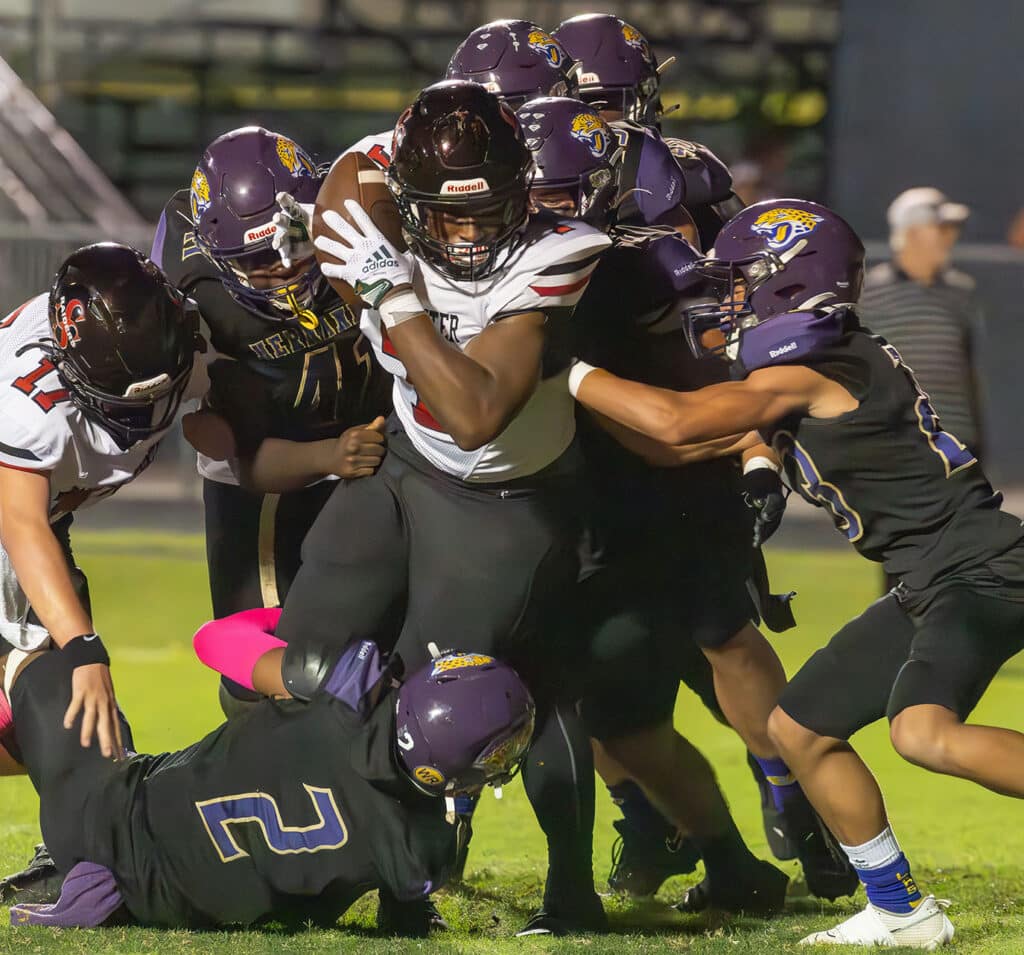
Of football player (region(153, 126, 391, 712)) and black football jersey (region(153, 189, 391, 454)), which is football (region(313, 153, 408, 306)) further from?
black football jersey (region(153, 189, 391, 454))

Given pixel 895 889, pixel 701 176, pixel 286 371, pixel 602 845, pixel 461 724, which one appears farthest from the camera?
pixel 602 845

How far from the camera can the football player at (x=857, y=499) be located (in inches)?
134

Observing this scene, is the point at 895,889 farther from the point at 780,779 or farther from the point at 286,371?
the point at 286,371

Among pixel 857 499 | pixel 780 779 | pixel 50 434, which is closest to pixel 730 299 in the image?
pixel 857 499

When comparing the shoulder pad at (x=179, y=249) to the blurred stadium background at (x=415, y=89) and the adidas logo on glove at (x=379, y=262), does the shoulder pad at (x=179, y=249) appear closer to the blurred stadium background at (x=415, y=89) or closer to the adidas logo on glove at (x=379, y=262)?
the adidas logo on glove at (x=379, y=262)

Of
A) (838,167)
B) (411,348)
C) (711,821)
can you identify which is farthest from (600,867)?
(838,167)

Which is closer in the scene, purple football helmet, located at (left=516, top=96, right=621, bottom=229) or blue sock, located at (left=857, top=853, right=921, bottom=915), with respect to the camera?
blue sock, located at (left=857, top=853, right=921, bottom=915)

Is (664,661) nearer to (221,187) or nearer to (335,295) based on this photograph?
(335,295)

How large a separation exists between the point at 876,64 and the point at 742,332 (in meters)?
11.8

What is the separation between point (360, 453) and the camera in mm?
3594

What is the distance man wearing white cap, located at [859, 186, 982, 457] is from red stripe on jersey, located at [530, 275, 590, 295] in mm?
4284

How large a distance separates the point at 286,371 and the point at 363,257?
0.78 m

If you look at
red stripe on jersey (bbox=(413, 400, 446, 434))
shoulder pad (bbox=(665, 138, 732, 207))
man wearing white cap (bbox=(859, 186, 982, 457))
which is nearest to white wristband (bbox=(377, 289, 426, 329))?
red stripe on jersey (bbox=(413, 400, 446, 434))

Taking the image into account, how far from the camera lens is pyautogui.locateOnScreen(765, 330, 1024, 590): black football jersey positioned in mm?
3457
